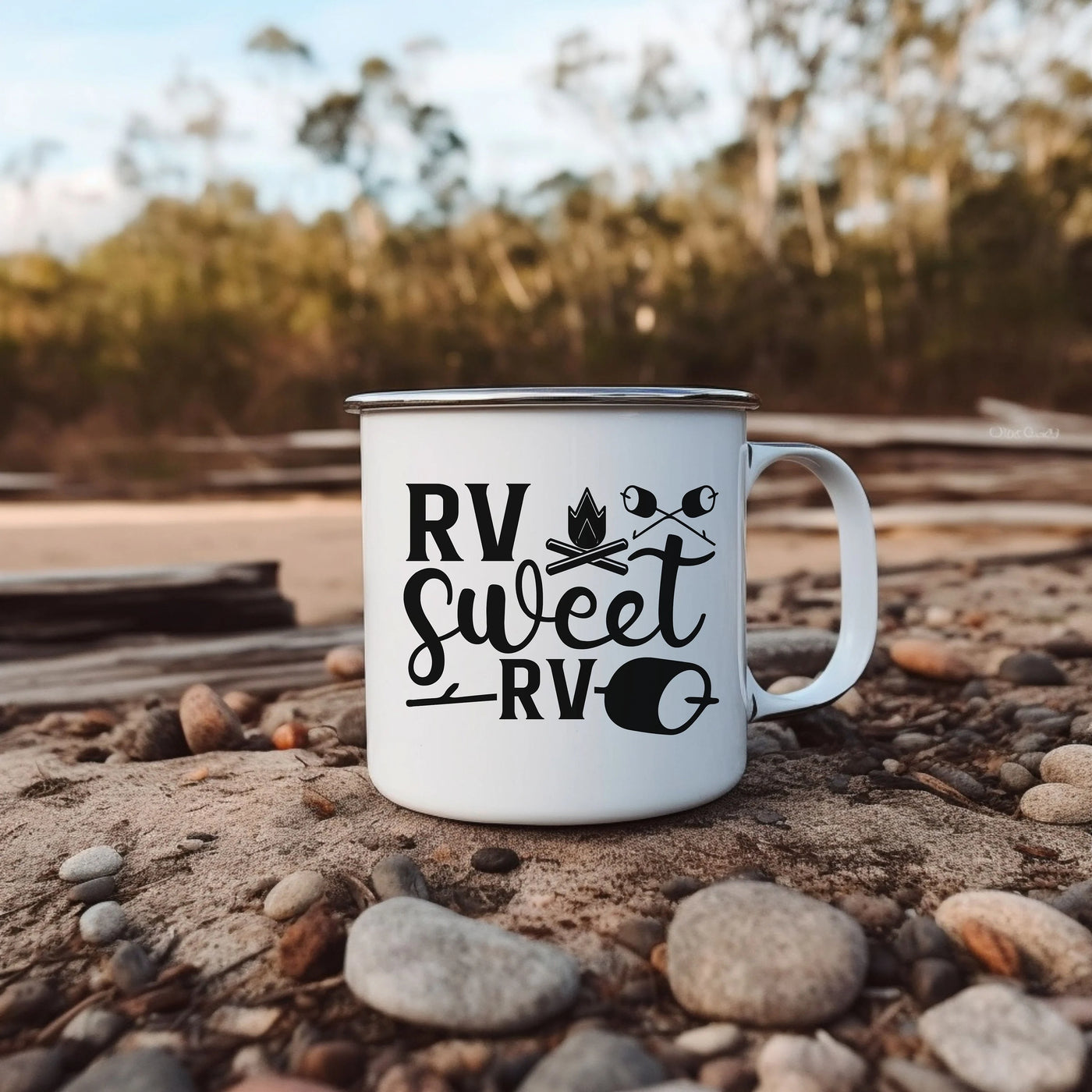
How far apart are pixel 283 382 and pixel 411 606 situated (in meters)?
5.12

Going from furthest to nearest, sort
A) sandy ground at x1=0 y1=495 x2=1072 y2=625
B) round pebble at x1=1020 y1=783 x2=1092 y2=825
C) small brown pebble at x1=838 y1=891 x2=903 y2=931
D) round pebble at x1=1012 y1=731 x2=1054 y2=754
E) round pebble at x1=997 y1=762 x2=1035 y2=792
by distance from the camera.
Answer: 1. sandy ground at x1=0 y1=495 x2=1072 y2=625
2. round pebble at x1=1012 y1=731 x2=1054 y2=754
3. round pebble at x1=997 y1=762 x2=1035 y2=792
4. round pebble at x1=1020 y1=783 x2=1092 y2=825
5. small brown pebble at x1=838 y1=891 x2=903 y2=931

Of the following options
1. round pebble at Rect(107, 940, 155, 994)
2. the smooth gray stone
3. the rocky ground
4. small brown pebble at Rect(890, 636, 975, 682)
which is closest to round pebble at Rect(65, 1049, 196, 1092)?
the rocky ground

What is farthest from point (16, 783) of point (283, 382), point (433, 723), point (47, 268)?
point (47, 268)

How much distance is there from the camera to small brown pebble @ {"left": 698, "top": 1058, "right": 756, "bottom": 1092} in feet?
2.93

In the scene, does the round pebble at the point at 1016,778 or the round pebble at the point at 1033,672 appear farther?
the round pebble at the point at 1033,672

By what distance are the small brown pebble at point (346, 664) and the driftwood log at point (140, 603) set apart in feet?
1.44

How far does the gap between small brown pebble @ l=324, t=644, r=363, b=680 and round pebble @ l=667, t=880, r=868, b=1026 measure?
4.02 ft

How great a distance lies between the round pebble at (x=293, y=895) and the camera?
1167mm

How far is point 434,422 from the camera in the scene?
49.0 inches

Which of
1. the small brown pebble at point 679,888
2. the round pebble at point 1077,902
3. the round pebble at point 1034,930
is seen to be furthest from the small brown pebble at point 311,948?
the round pebble at point 1077,902

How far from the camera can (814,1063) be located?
0.90 m

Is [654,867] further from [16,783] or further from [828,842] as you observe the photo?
[16,783]

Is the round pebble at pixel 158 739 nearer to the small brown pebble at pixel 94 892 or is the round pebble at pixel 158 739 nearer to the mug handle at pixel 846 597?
the small brown pebble at pixel 94 892

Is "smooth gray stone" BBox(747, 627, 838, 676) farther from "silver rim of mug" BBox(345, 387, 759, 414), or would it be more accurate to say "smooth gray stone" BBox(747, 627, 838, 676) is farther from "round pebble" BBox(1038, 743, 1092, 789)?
"silver rim of mug" BBox(345, 387, 759, 414)
